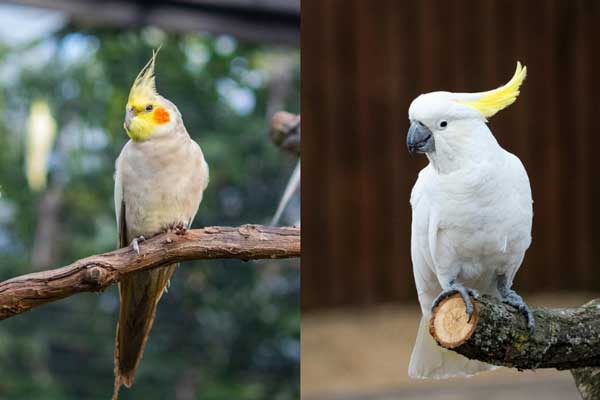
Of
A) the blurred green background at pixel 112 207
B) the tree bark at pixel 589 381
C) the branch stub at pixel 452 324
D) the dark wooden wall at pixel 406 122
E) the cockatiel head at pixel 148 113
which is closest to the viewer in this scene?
the branch stub at pixel 452 324

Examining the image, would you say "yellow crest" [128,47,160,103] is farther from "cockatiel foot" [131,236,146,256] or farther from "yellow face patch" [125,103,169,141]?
"cockatiel foot" [131,236,146,256]

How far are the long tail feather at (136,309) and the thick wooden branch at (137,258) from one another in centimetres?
7

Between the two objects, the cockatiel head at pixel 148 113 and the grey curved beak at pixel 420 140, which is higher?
the cockatiel head at pixel 148 113

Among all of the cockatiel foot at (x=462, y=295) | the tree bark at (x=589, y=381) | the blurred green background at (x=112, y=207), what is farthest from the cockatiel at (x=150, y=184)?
the tree bark at (x=589, y=381)

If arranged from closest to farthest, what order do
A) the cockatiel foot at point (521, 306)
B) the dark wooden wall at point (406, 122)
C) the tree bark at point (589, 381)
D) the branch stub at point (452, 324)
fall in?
the branch stub at point (452, 324) < the cockatiel foot at point (521, 306) < the tree bark at point (589, 381) < the dark wooden wall at point (406, 122)

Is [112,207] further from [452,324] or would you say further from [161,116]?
[452,324]

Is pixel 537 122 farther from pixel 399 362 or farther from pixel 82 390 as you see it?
pixel 82 390

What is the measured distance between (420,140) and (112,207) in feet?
2.95

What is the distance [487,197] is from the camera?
1.26 meters

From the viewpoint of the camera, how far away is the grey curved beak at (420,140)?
48.8 inches

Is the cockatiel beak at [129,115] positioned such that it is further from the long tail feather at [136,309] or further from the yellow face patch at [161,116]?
the long tail feather at [136,309]

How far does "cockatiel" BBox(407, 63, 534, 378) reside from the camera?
4.06 feet

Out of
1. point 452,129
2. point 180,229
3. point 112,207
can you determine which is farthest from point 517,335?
point 112,207

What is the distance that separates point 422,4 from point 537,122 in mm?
420
